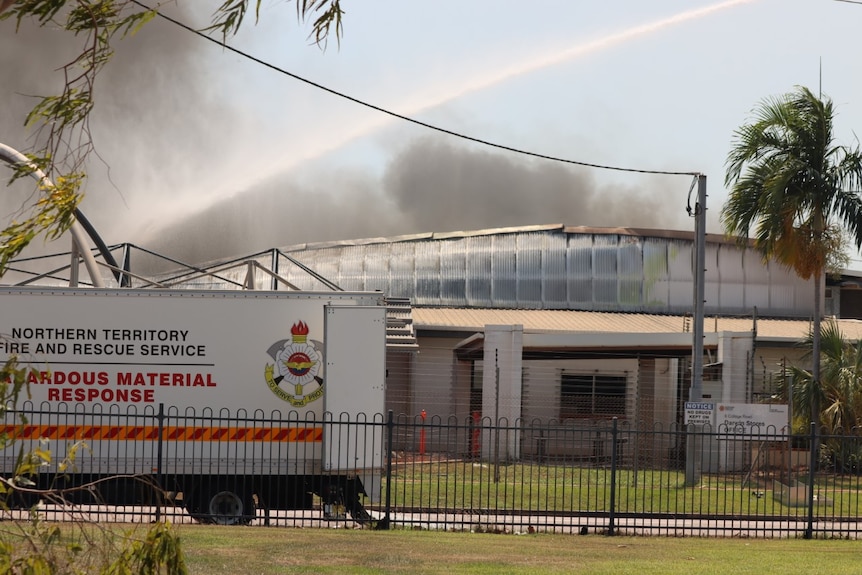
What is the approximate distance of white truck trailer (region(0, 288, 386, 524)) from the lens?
1540 cm

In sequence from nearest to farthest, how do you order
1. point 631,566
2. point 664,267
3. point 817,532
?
point 631,566 → point 817,532 → point 664,267

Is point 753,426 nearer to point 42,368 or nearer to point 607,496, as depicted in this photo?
point 607,496

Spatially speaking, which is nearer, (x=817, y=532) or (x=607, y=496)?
(x=817, y=532)

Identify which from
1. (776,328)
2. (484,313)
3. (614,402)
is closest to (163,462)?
(614,402)

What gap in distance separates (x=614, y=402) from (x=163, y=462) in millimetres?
17699

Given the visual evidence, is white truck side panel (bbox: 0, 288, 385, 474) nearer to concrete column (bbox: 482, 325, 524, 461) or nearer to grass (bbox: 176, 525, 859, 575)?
grass (bbox: 176, 525, 859, 575)

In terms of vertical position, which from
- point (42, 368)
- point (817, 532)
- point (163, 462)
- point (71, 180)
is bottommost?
point (817, 532)

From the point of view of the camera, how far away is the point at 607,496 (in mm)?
20094

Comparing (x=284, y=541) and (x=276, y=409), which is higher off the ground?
(x=276, y=409)

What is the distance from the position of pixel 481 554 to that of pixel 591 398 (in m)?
18.3

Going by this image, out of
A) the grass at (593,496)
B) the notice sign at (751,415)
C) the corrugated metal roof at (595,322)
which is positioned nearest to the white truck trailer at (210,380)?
the grass at (593,496)

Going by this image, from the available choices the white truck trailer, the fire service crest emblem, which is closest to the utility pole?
the white truck trailer

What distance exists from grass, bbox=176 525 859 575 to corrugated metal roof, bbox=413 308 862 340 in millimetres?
15476

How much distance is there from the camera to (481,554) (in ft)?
41.9
